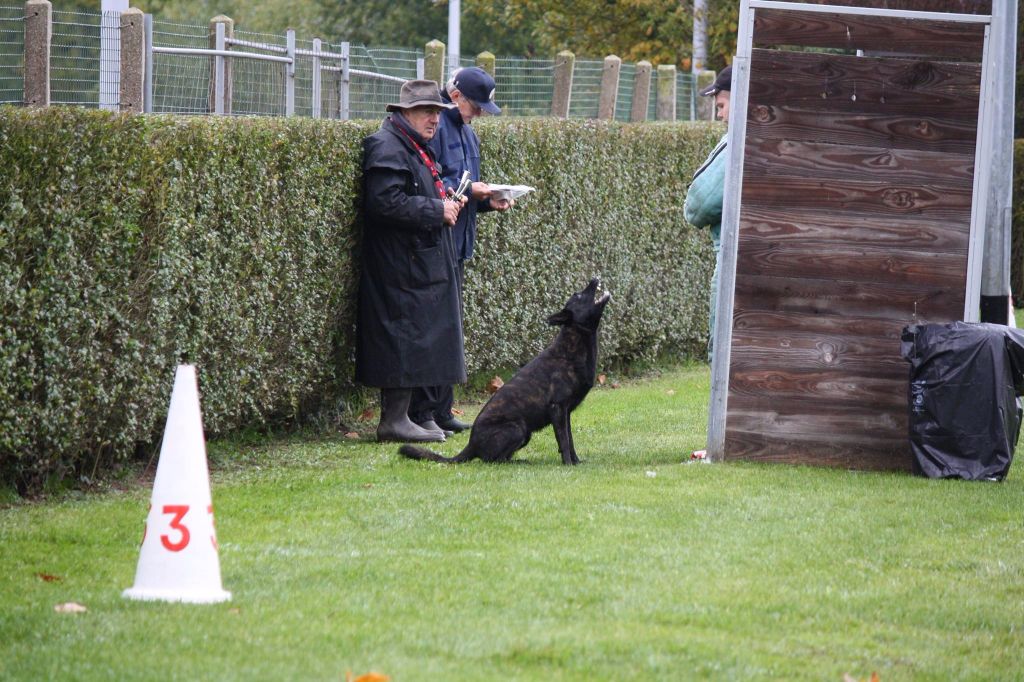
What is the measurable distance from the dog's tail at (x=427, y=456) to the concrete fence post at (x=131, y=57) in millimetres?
3171

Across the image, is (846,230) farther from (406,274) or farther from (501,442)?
(406,274)

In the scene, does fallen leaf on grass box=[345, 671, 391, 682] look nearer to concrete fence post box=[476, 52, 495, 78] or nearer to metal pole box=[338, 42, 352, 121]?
metal pole box=[338, 42, 352, 121]

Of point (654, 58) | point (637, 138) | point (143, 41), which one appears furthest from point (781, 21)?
point (654, 58)

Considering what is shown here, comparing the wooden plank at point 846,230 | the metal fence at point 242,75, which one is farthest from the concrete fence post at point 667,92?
the wooden plank at point 846,230

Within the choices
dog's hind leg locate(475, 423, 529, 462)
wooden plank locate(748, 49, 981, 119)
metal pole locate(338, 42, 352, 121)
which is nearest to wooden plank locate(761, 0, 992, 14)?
wooden plank locate(748, 49, 981, 119)

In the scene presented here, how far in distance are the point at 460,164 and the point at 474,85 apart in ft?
1.95

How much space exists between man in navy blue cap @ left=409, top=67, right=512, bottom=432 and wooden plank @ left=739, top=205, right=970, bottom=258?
2070mm

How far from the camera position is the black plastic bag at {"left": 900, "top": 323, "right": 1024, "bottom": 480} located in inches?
317

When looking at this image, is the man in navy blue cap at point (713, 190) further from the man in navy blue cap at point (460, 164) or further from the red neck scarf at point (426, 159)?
the red neck scarf at point (426, 159)

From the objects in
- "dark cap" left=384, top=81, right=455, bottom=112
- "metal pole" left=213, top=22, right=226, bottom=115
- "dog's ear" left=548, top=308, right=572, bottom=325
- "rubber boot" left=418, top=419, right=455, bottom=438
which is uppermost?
"metal pole" left=213, top=22, right=226, bottom=115

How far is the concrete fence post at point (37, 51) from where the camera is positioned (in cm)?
874

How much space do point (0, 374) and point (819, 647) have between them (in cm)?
406

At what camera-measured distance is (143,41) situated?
9.82 metres

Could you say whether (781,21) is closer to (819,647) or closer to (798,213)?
(798,213)
